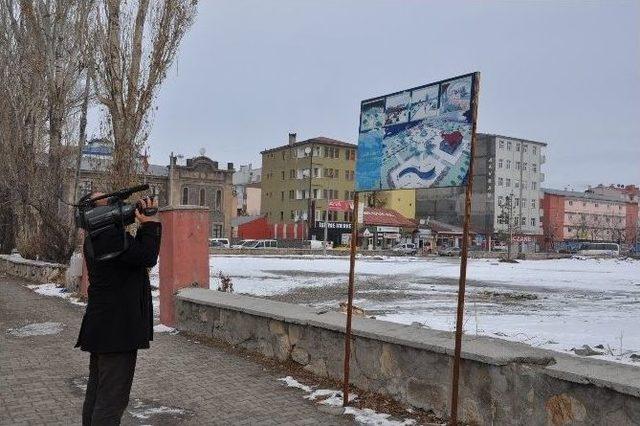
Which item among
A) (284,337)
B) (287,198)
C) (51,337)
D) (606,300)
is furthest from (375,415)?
(287,198)

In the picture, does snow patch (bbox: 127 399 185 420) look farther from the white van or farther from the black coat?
the white van

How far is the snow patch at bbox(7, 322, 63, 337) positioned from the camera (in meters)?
8.81

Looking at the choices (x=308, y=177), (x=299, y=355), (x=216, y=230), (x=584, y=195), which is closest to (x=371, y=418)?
(x=299, y=355)

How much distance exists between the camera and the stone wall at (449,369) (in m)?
3.59

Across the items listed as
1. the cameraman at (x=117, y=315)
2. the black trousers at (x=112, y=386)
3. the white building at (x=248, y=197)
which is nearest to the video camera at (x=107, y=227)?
the cameraman at (x=117, y=315)

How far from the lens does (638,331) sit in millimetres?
8648

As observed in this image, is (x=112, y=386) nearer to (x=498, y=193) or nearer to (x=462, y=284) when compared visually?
(x=462, y=284)

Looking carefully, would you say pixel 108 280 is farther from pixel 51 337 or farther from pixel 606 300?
pixel 606 300

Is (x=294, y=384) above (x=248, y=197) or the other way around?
the other way around

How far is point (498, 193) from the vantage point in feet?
296

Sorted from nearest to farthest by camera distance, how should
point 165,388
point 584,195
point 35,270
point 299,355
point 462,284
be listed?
point 462,284 → point 165,388 → point 299,355 → point 35,270 → point 584,195

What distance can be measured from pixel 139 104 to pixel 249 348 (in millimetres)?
9011

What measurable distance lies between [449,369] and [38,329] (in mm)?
7175

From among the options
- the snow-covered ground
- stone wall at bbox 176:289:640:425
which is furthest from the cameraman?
the snow-covered ground
